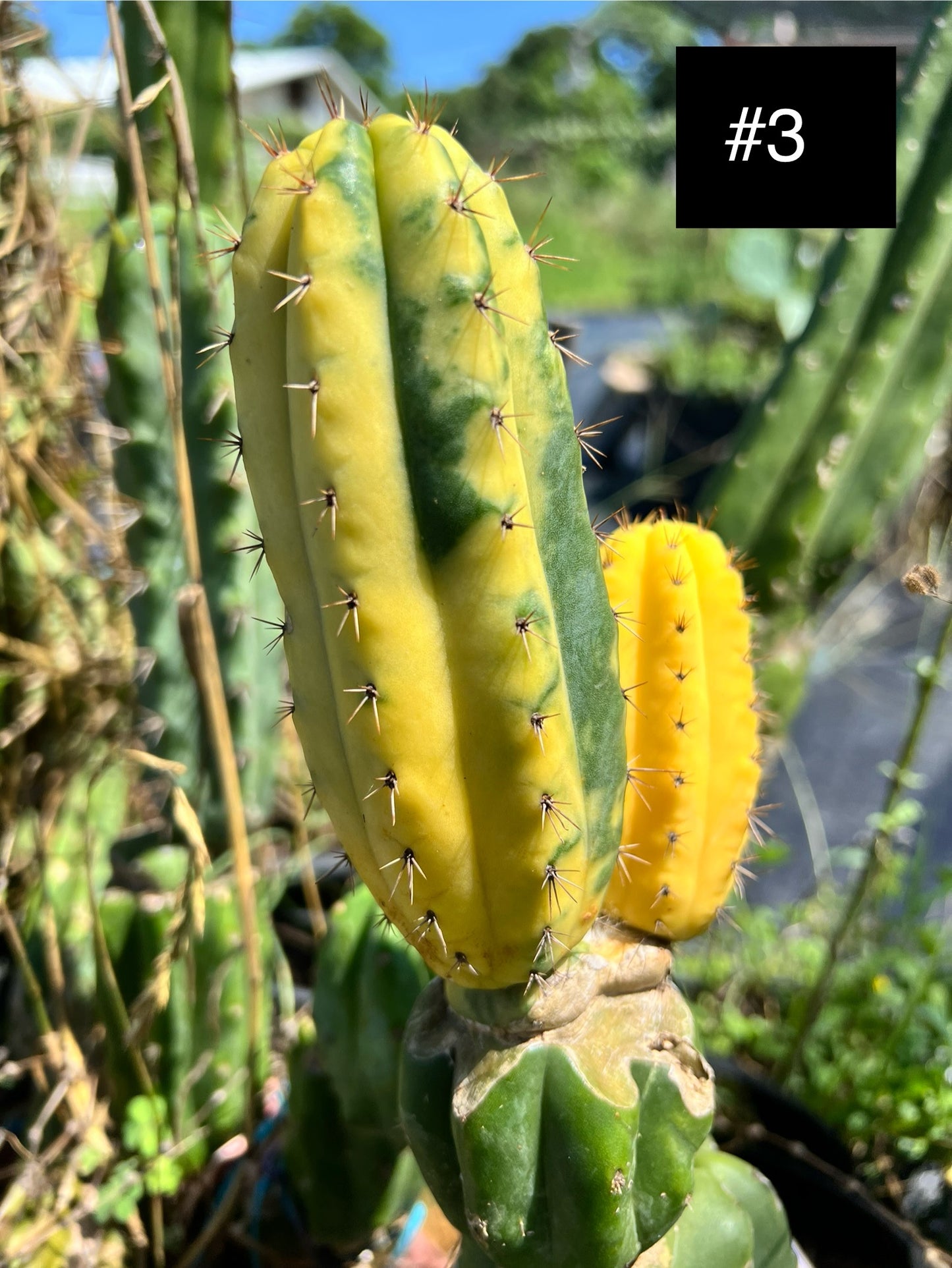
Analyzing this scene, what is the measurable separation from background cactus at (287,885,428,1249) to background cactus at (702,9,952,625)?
82 cm

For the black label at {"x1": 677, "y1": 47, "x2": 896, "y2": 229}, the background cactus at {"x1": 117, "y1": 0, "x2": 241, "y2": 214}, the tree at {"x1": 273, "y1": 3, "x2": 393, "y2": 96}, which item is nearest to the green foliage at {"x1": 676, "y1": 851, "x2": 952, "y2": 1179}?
the black label at {"x1": 677, "y1": 47, "x2": 896, "y2": 229}

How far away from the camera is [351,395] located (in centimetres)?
58

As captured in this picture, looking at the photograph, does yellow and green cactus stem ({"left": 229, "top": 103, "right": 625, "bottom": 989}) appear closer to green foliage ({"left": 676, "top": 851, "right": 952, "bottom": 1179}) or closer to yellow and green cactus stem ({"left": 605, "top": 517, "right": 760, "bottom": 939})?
yellow and green cactus stem ({"left": 605, "top": 517, "right": 760, "bottom": 939})

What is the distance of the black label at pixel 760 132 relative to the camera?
4.03ft

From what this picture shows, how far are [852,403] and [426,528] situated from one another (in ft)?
3.66

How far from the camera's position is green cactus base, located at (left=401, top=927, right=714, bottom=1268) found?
29.1 inches

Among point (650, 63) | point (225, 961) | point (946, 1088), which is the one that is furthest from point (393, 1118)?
point (650, 63)

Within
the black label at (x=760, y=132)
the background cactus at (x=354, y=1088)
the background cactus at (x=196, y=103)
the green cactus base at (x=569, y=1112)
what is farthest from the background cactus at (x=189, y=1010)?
the black label at (x=760, y=132)

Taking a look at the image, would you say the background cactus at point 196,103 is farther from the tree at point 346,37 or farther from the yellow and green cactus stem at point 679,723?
the tree at point 346,37

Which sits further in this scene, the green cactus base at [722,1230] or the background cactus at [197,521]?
the background cactus at [197,521]

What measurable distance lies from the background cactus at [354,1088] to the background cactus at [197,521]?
1.03 ft

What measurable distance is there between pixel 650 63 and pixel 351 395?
84.3 feet

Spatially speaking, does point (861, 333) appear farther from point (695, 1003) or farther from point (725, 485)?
point (695, 1003)

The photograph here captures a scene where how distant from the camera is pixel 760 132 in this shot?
1.23m
